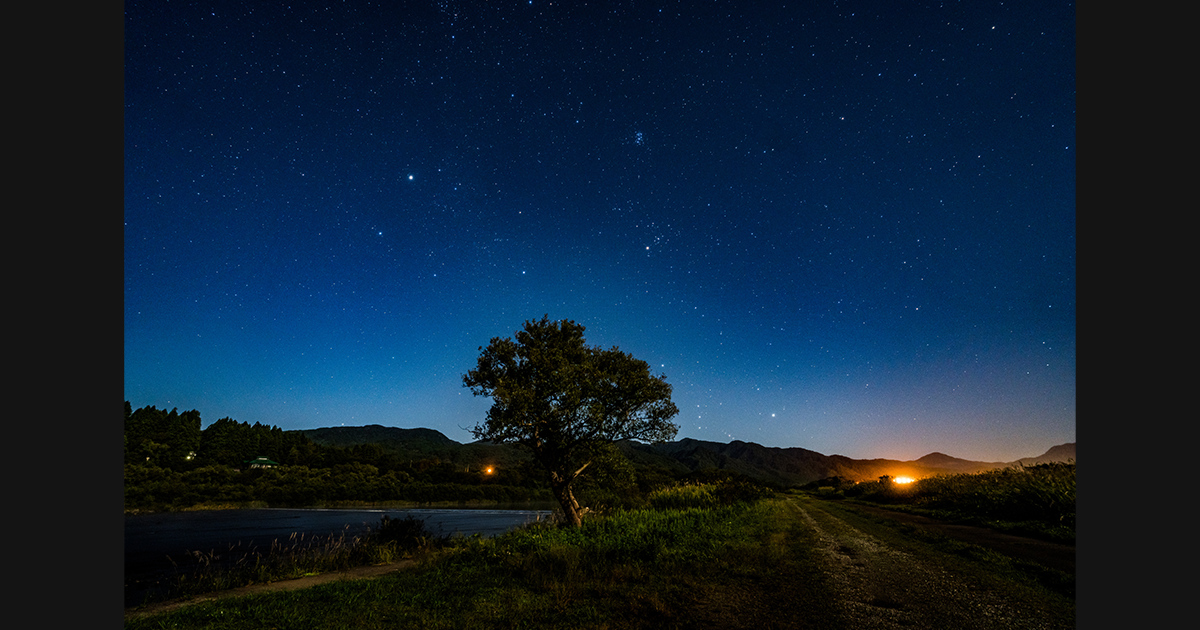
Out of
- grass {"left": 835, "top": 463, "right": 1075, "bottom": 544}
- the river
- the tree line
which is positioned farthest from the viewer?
the tree line

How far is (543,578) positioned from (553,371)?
1189cm

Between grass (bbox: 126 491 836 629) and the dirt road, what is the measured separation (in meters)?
0.66

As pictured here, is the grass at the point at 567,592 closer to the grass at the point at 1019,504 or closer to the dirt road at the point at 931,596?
the dirt road at the point at 931,596

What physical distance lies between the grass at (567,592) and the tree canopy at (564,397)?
22.4 ft

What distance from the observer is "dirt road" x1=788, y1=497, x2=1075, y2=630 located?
6855 millimetres

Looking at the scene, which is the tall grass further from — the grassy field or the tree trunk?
the tree trunk

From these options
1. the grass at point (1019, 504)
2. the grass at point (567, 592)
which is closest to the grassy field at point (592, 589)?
the grass at point (567, 592)

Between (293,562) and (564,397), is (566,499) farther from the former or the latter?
(293,562)

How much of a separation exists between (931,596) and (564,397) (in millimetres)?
14528

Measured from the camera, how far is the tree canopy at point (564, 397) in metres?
20.5

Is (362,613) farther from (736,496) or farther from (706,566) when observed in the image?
(736,496)

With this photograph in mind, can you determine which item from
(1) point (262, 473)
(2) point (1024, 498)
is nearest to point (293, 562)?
(2) point (1024, 498)

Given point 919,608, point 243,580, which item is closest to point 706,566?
point 919,608

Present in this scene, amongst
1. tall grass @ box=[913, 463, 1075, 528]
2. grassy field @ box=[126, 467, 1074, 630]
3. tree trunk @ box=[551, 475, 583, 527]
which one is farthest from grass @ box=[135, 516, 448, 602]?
tall grass @ box=[913, 463, 1075, 528]
